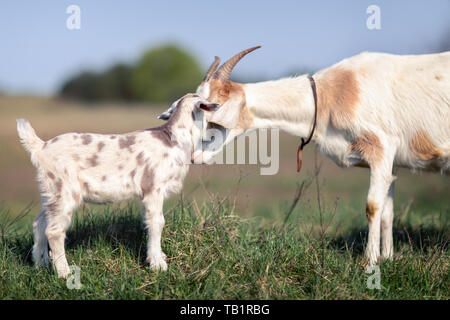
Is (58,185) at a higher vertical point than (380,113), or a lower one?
lower

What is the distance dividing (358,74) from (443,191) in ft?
20.8

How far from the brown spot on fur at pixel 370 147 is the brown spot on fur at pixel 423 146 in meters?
0.43

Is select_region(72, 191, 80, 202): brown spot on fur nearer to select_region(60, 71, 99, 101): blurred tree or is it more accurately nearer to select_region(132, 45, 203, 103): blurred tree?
select_region(132, 45, 203, 103): blurred tree

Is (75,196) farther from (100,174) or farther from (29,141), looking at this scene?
(29,141)

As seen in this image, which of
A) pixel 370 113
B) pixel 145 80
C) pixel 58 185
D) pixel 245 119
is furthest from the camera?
pixel 145 80

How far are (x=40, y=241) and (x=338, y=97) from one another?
135 inches

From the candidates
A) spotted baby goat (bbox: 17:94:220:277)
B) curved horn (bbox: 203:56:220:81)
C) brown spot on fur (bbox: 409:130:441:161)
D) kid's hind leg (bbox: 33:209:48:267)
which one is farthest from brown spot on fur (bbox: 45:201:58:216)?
brown spot on fur (bbox: 409:130:441:161)

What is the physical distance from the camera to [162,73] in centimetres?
7700

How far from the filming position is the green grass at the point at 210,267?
398 cm

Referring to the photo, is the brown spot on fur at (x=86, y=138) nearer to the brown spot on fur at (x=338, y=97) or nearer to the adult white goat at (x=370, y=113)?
the adult white goat at (x=370, y=113)

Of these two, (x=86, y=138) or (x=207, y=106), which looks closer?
(x=86, y=138)

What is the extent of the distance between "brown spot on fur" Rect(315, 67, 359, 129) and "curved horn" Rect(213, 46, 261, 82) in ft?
3.00

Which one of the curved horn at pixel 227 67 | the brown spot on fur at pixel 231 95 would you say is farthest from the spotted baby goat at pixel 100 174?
the curved horn at pixel 227 67

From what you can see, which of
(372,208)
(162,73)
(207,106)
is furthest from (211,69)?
(162,73)
